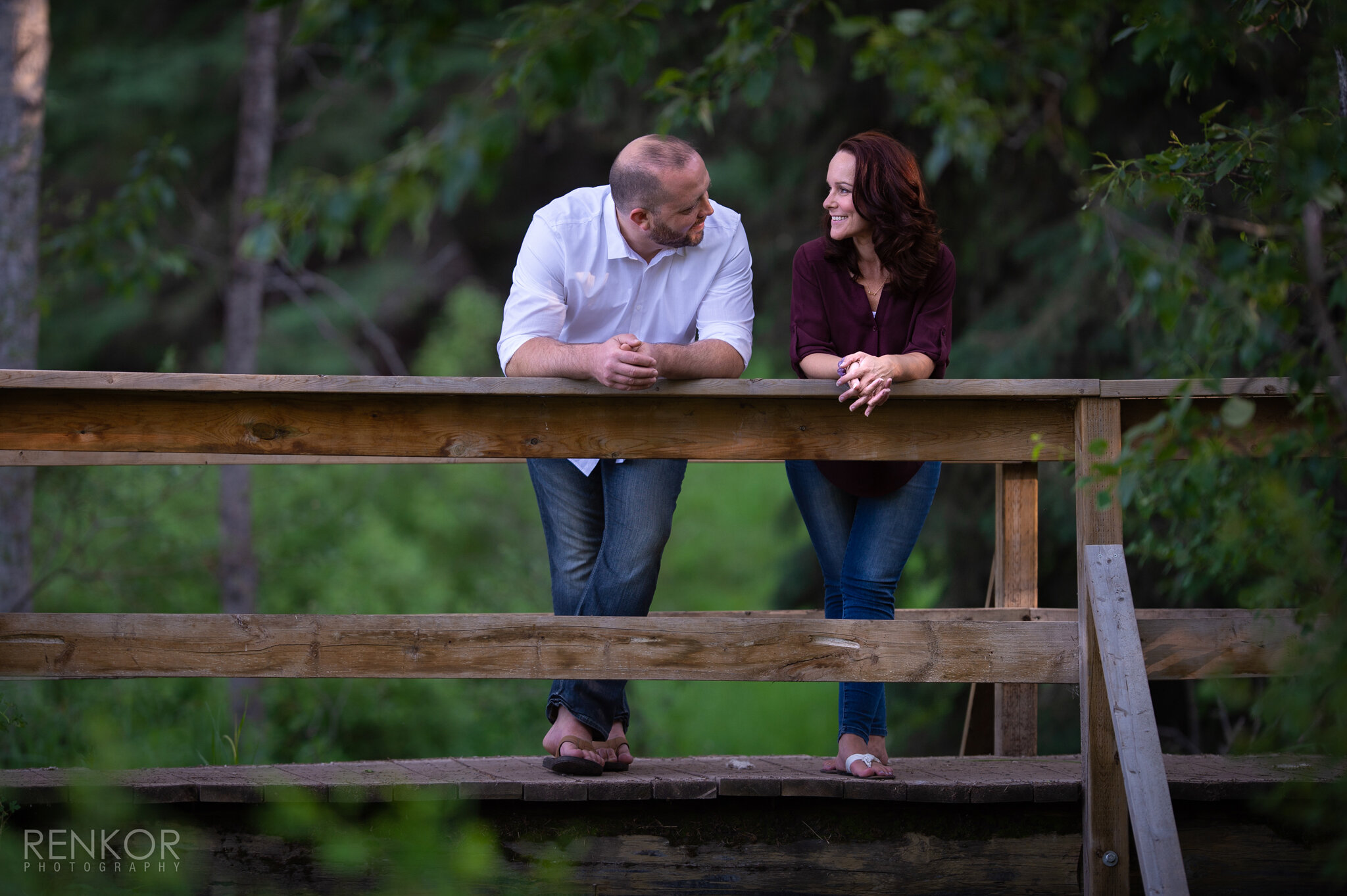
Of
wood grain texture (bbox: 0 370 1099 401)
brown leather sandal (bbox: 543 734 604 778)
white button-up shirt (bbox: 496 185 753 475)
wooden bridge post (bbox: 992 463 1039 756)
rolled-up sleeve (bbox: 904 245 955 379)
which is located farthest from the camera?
wooden bridge post (bbox: 992 463 1039 756)

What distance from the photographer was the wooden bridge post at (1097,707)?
8.29 feet

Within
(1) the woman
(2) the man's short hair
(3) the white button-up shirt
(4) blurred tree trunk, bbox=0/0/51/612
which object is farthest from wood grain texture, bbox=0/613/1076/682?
(4) blurred tree trunk, bbox=0/0/51/612

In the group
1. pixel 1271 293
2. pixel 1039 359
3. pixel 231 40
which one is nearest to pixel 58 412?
pixel 1271 293

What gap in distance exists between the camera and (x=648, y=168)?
2.85 m

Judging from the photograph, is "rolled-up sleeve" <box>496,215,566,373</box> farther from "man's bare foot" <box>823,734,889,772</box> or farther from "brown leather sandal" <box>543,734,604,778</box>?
"man's bare foot" <box>823,734,889,772</box>

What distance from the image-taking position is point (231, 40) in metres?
12.5

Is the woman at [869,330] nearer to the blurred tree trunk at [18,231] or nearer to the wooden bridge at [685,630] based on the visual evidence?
the wooden bridge at [685,630]

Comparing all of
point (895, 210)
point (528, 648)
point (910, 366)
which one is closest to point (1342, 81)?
point (895, 210)

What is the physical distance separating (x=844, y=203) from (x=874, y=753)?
4.50 ft

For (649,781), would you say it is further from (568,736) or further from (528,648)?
(528,648)

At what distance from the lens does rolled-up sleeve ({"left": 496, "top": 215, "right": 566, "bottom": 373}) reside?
2895 mm

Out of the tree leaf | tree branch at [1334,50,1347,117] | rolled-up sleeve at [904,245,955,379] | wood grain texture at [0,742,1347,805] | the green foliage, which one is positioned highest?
the green foliage

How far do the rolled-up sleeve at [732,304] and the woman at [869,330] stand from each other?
0.13 m

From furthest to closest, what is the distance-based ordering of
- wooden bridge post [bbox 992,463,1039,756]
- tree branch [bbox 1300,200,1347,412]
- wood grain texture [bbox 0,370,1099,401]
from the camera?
wooden bridge post [bbox 992,463,1039,756], wood grain texture [bbox 0,370,1099,401], tree branch [bbox 1300,200,1347,412]
